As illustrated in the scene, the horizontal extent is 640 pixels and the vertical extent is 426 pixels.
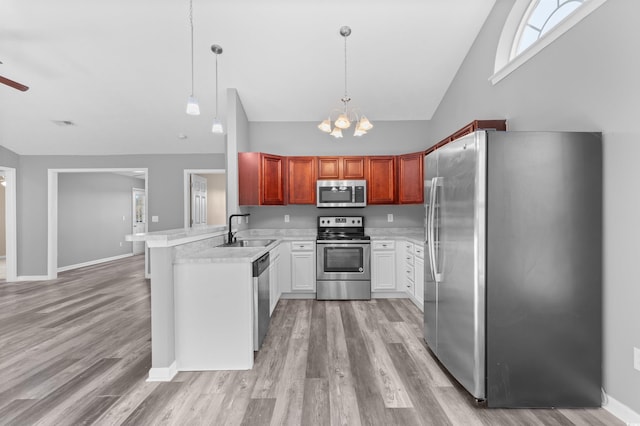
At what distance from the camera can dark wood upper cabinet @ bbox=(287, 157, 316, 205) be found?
458 cm

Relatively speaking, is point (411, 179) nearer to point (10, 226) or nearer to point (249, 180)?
point (249, 180)

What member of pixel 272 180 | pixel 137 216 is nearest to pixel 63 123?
pixel 272 180

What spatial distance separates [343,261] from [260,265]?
5.95ft

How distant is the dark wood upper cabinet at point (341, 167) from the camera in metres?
4.58

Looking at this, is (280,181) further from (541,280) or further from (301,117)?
(541,280)

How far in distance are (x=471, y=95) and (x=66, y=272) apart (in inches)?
322

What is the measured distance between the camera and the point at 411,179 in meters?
4.48

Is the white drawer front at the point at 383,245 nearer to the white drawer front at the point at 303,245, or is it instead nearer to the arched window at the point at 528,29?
the white drawer front at the point at 303,245

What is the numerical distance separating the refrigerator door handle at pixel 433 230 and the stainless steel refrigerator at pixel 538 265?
49 cm

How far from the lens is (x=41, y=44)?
3396 millimetres

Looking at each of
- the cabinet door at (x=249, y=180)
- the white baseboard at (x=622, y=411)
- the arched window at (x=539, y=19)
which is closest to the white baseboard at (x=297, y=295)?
the cabinet door at (x=249, y=180)

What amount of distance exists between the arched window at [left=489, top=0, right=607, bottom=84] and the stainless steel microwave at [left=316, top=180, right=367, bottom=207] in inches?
83.9

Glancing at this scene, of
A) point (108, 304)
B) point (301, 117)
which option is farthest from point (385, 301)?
point (108, 304)

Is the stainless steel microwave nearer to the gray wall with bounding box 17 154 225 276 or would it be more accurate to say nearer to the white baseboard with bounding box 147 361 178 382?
the gray wall with bounding box 17 154 225 276
